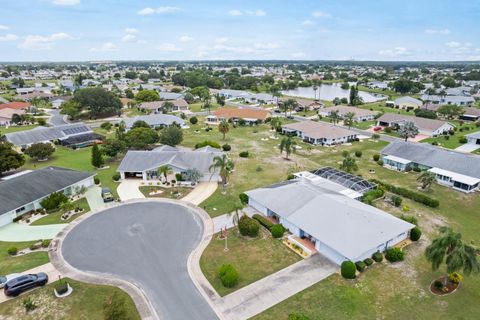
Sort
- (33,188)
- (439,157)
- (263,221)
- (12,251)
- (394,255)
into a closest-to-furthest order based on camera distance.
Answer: (394,255)
(12,251)
(263,221)
(33,188)
(439,157)

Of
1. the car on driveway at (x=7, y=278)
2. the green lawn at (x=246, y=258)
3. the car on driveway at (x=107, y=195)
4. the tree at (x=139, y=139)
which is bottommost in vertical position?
the green lawn at (x=246, y=258)

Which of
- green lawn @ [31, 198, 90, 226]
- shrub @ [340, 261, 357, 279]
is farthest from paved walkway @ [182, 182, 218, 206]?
shrub @ [340, 261, 357, 279]

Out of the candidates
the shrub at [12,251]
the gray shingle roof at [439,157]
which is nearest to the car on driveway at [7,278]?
the shrub at [12,251]

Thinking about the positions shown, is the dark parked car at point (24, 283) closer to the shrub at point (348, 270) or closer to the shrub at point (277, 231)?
the shrub at point (277, 231)

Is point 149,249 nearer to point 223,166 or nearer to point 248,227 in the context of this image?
point 248,227

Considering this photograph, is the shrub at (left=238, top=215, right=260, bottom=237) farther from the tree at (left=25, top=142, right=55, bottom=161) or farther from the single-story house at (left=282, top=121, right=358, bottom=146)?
the tree at (left=25, top=142, right=55, bottom=161)

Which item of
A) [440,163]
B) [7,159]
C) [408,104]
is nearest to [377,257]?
[440,163]
